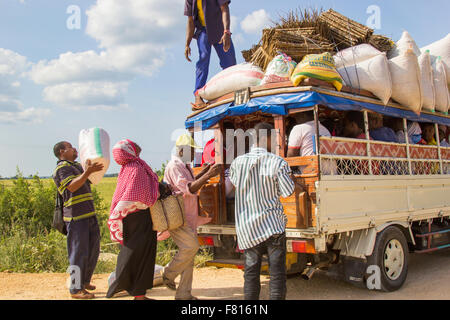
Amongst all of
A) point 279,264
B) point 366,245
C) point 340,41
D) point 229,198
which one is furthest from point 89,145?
point 340,41

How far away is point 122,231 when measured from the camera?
13.9 feet

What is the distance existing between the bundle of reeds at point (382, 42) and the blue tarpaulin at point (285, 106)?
4.73 ft

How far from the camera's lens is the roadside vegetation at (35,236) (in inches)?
273

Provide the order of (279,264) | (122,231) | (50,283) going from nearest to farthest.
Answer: (279,264) → (122,231) → (50,283)

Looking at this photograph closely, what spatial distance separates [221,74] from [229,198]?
1616 millimetres

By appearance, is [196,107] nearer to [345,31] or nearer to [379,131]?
[379,131]

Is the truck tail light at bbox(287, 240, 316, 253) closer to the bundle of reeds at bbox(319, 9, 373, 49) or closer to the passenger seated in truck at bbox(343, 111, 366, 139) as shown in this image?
the passenger seated in truck at bbox(343, 111, 366, 139)

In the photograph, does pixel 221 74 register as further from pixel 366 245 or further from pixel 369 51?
pixel 366 245

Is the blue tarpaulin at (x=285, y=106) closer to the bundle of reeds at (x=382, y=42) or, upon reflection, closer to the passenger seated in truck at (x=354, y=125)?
the passenger seated in truck at (x=354, y=125)

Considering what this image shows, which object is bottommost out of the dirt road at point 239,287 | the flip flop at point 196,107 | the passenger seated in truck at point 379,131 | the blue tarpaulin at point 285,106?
the dirt road at point 239,287

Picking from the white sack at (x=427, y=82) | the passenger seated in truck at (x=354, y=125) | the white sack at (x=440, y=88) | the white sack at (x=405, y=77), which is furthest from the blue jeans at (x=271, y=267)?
the white sack at (x=440, y=88)

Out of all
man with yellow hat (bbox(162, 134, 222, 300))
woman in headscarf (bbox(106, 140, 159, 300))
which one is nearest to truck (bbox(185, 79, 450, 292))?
Result: man with yellow hat (bbox(162, 134, 222, 300))

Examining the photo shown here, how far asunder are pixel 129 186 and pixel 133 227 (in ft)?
1.46

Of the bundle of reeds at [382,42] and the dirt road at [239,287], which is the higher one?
the bundle of reeds at [382,42]
